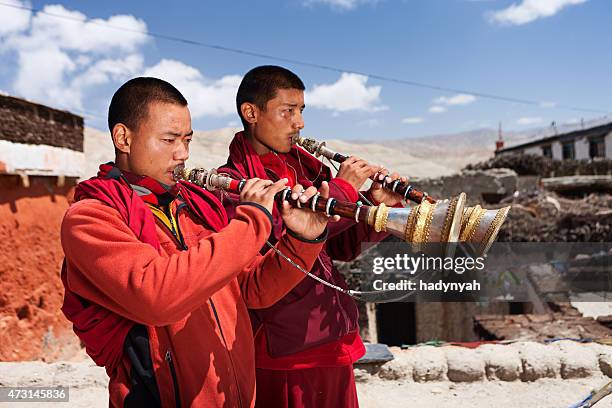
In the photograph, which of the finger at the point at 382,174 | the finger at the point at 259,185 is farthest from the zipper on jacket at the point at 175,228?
the finger at the point at 382,174

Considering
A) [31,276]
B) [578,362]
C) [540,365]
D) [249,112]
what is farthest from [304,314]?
[31,276]

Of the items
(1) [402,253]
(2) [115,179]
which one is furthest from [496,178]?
(2) [115,179]

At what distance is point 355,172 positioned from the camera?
1877mm

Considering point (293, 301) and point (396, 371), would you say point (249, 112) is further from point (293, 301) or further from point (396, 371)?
point (396, 371)

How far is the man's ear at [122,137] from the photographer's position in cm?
147

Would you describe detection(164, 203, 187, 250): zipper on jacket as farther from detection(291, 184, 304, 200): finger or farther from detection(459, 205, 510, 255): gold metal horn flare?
detection(459, 205, 510, 255): gold metal horn flare

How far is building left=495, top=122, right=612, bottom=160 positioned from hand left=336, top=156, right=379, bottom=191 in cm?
3334

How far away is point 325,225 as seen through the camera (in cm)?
163

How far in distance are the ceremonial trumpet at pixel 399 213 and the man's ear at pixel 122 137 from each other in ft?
0.49

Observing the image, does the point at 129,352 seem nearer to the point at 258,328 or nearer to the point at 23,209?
the point at 258,328

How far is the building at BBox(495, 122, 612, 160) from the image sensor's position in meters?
33.2

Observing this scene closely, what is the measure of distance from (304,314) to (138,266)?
853mm

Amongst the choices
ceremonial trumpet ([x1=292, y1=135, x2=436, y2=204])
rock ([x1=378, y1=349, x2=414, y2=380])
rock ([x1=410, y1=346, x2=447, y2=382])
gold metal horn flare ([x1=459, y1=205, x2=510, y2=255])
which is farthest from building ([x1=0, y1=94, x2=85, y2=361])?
gold metal horn flare ([x1=459, y1=205, x2=510, y2=255])

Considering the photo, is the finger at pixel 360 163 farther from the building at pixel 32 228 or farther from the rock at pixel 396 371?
the building at pixel 32 228
